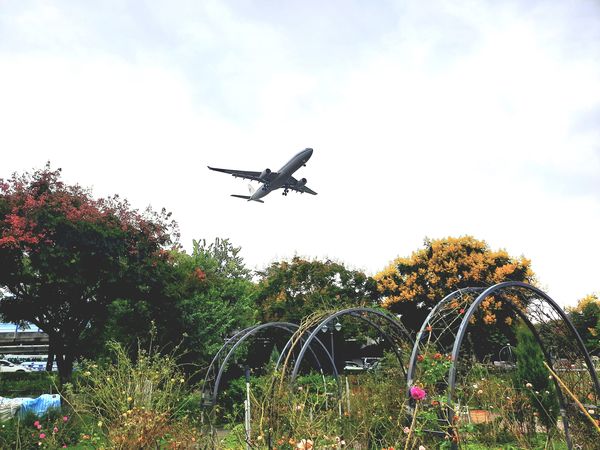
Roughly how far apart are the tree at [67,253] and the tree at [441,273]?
754cm

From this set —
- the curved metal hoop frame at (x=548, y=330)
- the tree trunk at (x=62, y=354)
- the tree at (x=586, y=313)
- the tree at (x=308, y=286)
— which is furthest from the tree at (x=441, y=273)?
the tree trunk at (x=62, y=354)

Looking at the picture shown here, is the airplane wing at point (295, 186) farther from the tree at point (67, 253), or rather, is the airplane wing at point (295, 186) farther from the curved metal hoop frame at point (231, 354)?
the curved metal hoop frame at point (231, 354)

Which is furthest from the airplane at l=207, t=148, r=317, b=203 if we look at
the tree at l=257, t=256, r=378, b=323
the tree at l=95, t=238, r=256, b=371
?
the tree at l=95, t=238, r=256, b=371

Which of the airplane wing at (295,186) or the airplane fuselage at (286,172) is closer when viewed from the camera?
the airplane fuselage at (286,172)

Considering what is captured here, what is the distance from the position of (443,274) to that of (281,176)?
6.64m

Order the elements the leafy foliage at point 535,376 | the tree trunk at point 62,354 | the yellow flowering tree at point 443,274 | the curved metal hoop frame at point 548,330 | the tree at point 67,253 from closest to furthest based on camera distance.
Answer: the curved metal hoop frame at point 548,330, the leafy foliage at point 535,376, the tree at point 67,253, the tree trunk at point 62,354, the yellow flowering tree at point 443,274

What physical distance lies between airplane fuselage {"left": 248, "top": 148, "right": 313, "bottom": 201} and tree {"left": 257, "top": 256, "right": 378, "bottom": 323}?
9.34 feet

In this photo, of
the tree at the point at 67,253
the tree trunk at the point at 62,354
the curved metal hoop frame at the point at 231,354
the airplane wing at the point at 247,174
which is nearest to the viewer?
the curved metal hoop frame at the point at 231,354

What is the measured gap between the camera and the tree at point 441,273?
15.1 metres

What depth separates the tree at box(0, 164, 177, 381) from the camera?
34.9 ft

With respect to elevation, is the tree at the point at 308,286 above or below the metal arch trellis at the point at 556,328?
above

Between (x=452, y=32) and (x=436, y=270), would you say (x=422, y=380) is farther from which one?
(x=436, y=270)

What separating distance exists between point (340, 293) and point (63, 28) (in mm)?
13563

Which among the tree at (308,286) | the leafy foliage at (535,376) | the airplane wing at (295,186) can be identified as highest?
the airplane wing at (295,186)
